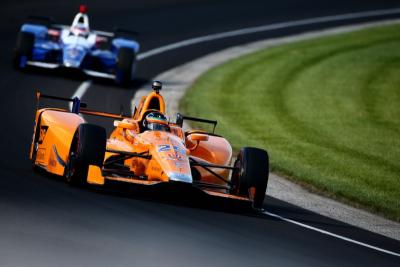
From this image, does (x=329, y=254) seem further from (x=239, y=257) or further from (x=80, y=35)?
(x=80, y=35)

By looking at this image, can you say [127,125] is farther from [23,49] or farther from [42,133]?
[23,49]

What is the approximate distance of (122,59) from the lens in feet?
89.8

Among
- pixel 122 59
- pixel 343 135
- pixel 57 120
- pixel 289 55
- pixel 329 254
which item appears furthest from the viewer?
pixel 289 55

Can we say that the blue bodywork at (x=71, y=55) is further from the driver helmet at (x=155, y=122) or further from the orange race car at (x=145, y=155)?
the driver helmet at (x=155, y=122)

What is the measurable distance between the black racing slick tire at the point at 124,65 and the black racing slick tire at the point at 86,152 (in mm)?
12428

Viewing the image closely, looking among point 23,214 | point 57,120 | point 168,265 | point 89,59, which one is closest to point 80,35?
point 89,59

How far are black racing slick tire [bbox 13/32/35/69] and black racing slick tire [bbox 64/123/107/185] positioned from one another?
12.6 metres

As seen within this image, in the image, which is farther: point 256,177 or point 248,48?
point 248,48

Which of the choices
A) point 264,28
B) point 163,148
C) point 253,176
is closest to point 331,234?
point 253,176

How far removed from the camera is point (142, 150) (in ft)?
50.6

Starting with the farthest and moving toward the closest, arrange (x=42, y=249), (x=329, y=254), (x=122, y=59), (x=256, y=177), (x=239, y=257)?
(x=122, y=59) → (x=256, y=177) → (x=329, y=254) → (x=239, y=257) → (x=42, y=249)

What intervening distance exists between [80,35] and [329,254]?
52.1 feet

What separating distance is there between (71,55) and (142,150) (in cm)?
1192

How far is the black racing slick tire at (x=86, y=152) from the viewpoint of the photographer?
14.7 metres
